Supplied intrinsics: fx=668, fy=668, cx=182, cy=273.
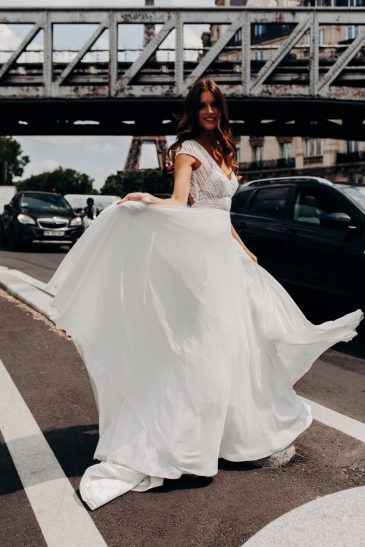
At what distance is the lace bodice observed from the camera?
325 centimetres

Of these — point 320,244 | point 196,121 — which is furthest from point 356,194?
point 196,121

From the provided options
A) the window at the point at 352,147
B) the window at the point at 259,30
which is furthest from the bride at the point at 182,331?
the window at the point at 259,30

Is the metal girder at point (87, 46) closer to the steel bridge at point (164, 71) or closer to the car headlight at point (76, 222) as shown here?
the steel bridge at point (164, 71)

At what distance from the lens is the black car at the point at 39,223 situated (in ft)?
55.9

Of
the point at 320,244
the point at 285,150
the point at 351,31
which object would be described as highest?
the point at 351,31

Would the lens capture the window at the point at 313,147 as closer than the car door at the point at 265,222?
No

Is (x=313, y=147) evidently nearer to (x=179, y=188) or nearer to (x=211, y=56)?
(x=211, y=56)

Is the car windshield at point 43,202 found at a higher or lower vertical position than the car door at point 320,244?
higher

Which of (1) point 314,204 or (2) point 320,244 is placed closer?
(2) point 320,244

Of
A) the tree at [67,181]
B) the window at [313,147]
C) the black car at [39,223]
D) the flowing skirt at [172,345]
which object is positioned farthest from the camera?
the tree at [67,181]

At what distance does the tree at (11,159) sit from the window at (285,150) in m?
49.9

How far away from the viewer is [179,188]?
317 centimetres

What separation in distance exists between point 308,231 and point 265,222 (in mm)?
737

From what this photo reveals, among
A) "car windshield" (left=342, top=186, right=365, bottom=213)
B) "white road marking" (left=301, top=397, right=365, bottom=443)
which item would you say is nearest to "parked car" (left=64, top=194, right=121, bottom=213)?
"car windshield" (left=342, top=186, right=365, bottom=213)
